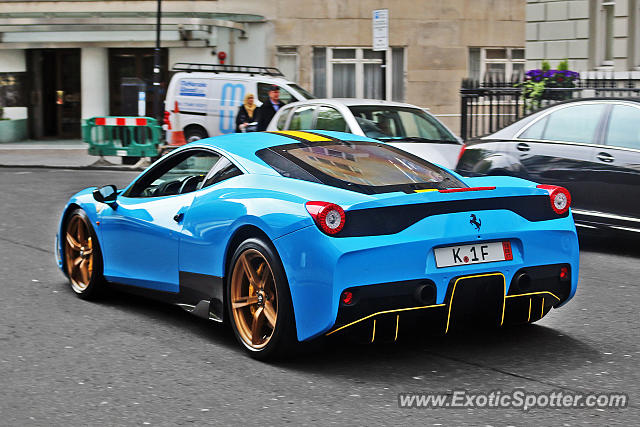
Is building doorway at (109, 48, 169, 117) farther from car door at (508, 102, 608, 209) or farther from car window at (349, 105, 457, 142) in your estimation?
car door at (508, 102, 608, 209)

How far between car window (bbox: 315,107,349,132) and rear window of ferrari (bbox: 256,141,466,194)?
6.71 m

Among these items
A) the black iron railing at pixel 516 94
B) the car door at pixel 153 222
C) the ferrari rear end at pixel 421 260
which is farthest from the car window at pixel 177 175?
the black iron railing at pixel 516 94

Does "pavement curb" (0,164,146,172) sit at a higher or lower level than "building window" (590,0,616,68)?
lower

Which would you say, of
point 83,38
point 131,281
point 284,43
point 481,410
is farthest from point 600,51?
point 481,410

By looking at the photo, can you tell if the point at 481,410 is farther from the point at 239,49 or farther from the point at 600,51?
the point at 239,49

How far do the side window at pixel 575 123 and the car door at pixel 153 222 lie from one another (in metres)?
4.42

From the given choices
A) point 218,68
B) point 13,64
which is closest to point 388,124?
point 218,68

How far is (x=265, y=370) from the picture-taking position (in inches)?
210

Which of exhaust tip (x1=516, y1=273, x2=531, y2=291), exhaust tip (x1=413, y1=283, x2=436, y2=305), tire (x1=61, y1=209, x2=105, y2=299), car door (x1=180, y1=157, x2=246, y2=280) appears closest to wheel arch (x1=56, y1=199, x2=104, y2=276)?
tire (x1=61, y1=209, x2=105, y2=299)

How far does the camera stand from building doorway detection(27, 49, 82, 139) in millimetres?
31656

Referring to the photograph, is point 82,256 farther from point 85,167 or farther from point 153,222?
point 85,167

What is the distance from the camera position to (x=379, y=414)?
452 centimetres

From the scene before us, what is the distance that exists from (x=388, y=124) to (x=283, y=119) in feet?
6.19

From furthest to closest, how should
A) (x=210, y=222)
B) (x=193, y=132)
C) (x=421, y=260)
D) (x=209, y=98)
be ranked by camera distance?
(x=193, y=132), (x=209, y=98), (x=210, y=222), (x=421, y=260)
